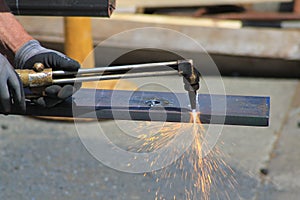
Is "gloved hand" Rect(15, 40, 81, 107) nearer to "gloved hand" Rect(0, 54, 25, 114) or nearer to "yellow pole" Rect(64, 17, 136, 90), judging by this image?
"gloved hand" Rect(0, 54, 25, 114)

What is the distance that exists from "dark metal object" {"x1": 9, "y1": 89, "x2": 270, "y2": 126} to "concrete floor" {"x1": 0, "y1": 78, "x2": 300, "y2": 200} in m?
1.28

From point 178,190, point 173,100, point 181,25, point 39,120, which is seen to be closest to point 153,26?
point 181,25

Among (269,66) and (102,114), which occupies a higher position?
(102,114)

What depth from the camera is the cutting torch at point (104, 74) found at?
7.25 ft

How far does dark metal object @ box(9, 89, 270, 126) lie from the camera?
215 cm

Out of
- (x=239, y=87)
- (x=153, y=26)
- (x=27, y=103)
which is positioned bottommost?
(x=239, y=87)

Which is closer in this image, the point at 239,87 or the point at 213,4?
the point at 239,87

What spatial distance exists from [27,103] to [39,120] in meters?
2.18

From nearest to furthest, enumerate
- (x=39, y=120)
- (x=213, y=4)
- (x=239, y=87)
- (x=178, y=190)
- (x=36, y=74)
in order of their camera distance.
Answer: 1. (x=36, y=74)
2. (x=178, y=190)
3. (x=39, y=120)
4. (x=239, y=87)
5. (x=213, y=4)

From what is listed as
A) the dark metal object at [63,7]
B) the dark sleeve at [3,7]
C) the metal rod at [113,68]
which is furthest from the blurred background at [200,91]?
the metal rod at [113,68]

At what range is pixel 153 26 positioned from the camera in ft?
16.9

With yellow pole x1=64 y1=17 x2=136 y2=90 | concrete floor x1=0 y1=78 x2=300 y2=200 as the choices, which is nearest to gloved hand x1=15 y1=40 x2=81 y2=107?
concrete floor x1=0 y1=78 x2=300 y2=200

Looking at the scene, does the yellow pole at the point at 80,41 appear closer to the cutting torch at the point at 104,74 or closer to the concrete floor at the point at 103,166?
the concrete floor at the point at 103,166

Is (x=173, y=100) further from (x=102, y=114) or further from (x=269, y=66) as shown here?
(x=269, y=66)
